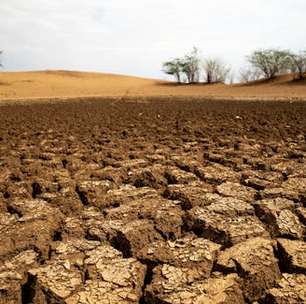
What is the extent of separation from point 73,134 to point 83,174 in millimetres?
3644

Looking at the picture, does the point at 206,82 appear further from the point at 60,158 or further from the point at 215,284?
the point at 215,284

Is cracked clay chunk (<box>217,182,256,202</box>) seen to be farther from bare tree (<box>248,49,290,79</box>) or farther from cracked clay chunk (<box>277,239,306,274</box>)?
bare tree (<box>248,49,290,79</box>)

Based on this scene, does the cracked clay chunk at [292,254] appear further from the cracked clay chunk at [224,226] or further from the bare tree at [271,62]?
the bare tree at [271,62]

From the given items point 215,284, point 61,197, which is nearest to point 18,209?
point 61,197

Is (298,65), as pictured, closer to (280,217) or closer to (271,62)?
(271,62)

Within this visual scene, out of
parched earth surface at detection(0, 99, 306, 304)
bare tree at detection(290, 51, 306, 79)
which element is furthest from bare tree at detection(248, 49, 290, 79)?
parched earth surface at detection(0, 99, 306, 304)

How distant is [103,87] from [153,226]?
38.1 meters

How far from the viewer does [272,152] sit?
614 centimetres

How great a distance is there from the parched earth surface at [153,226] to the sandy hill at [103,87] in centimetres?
2438

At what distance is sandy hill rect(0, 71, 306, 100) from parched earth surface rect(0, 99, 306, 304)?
960 inches

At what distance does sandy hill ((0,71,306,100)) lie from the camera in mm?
31205

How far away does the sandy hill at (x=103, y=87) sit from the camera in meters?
31.2

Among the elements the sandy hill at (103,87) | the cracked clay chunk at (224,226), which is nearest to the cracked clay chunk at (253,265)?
the cracked clay chunk at (224,226)

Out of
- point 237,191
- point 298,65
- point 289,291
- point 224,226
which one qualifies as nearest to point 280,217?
point 224,226
